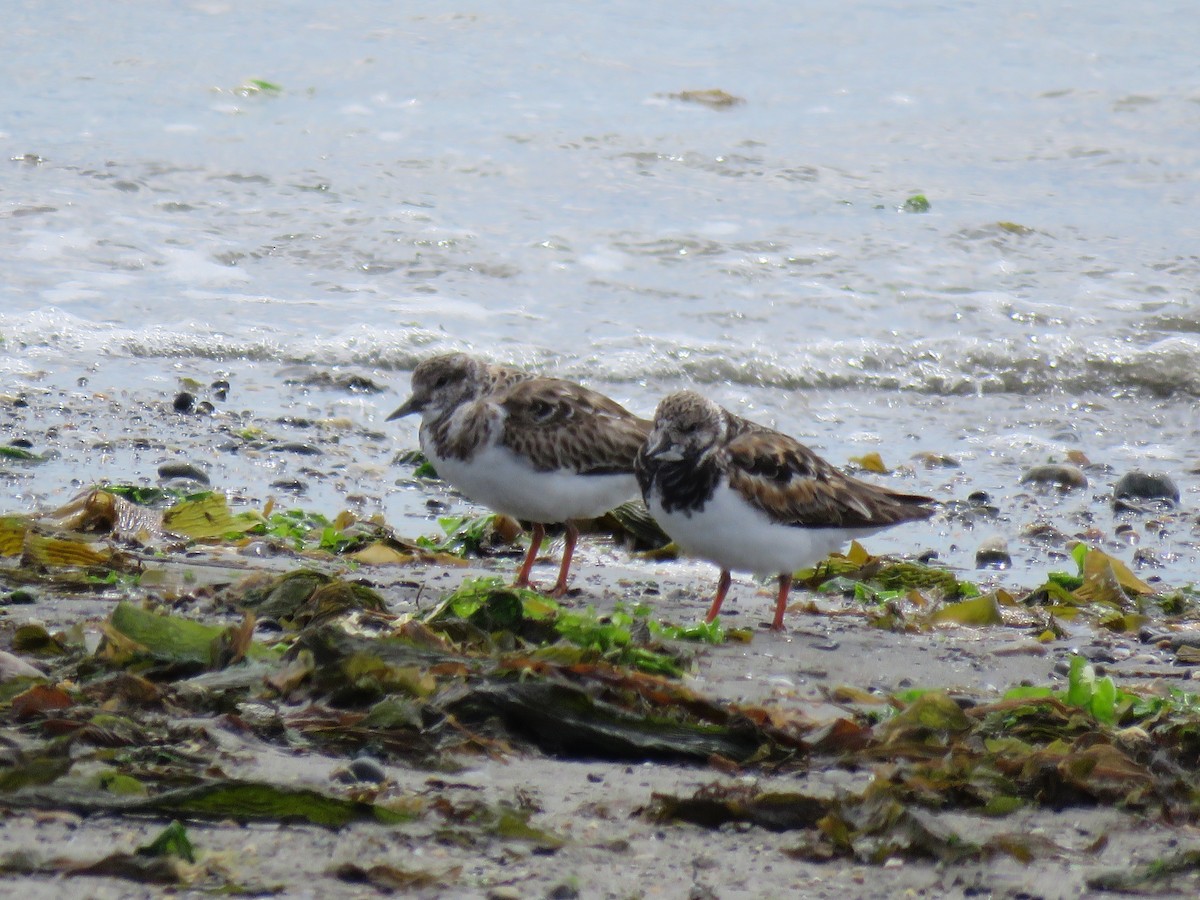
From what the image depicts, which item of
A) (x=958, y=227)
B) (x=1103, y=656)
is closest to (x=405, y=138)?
(x=958, y=227)

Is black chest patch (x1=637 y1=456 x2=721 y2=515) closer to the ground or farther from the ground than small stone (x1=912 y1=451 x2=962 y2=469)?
farther from the ground

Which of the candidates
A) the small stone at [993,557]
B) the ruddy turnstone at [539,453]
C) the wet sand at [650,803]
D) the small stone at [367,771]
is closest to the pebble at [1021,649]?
the wet sand at [650,803]

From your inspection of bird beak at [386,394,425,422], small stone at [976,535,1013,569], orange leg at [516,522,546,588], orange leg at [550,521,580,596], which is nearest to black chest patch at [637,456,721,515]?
orange leg at [550,521,580,596]

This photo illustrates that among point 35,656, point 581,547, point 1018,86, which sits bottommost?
point 581,547

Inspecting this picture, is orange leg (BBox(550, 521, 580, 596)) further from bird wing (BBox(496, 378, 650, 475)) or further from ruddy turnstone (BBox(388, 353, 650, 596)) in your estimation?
bird wing (BBox(496, 378, 650, 475))

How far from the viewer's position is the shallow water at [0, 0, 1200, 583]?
625cm

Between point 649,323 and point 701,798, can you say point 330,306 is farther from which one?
point 701,798

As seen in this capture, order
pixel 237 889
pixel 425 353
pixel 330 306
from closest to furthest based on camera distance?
pixel 237 889, pixel 425 353, pixel 330 306

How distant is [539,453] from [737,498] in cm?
63

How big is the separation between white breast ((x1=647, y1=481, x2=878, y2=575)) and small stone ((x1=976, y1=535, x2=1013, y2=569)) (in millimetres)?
1052

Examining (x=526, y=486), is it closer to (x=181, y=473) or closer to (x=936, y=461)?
(x=181, y=473)

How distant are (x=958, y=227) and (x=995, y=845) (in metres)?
7.11

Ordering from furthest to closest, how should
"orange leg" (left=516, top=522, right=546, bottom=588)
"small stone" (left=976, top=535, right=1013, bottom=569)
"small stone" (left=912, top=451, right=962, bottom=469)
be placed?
"small stone" (left=912, top=451, right=962, bottom=469) → "small stone" (left=976, top=535, right=1013, bottom=569) → "orange leg" (left=516, top=522, right=546, bottom=588)

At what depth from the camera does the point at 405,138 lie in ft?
32.4
